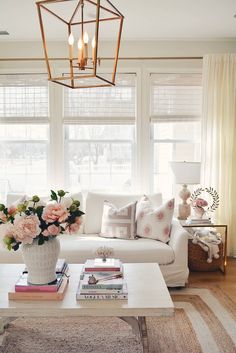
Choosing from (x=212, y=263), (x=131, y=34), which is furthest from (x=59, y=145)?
(x=212, y=263)

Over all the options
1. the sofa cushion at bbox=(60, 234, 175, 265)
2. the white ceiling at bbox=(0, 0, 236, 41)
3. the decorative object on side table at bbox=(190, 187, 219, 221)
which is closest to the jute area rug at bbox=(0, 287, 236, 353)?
the sofa cushion at bbox=(60, 234, 175, 265)

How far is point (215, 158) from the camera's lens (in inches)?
175

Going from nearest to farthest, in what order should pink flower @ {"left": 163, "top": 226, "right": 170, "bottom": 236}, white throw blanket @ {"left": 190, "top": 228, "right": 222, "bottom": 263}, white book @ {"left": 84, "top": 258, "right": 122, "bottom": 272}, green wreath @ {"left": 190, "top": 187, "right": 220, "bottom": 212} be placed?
white book @ {"left": 84, "top": 258, "right": 122, "bottom": 272}
pink flower @ {"left": 163, "top": 226, "right": 170, "bottom": 236}
white throw blanket @ {"left": 190, "top": 228, "right": 222, "bottom": 263}
green wreath @ {"left": 190, "top": 187, "right": 220, "bottom": 212}

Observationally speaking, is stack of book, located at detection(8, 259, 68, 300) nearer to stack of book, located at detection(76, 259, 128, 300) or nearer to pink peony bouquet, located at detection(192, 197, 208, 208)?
stack of book, located at detection(76, 259, 128, 300)

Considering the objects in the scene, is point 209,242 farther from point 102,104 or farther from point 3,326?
point 3,326

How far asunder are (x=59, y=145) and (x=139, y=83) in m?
1.30

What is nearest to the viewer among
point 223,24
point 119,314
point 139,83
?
point 119,314

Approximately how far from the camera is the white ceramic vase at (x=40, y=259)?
2.20m

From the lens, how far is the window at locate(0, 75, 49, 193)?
4.63 metres

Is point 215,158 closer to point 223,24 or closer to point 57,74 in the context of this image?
point 223,24

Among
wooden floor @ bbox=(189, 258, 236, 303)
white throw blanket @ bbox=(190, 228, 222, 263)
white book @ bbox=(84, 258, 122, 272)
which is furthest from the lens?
white throw blanket @ bbox=(190, 228, 222, 263)

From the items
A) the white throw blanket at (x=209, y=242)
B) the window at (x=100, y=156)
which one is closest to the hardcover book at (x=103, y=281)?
the white throw blanket at (x=209, y=242)

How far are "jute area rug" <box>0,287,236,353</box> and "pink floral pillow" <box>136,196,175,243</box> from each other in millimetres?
824

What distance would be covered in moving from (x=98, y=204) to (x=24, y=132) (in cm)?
147
